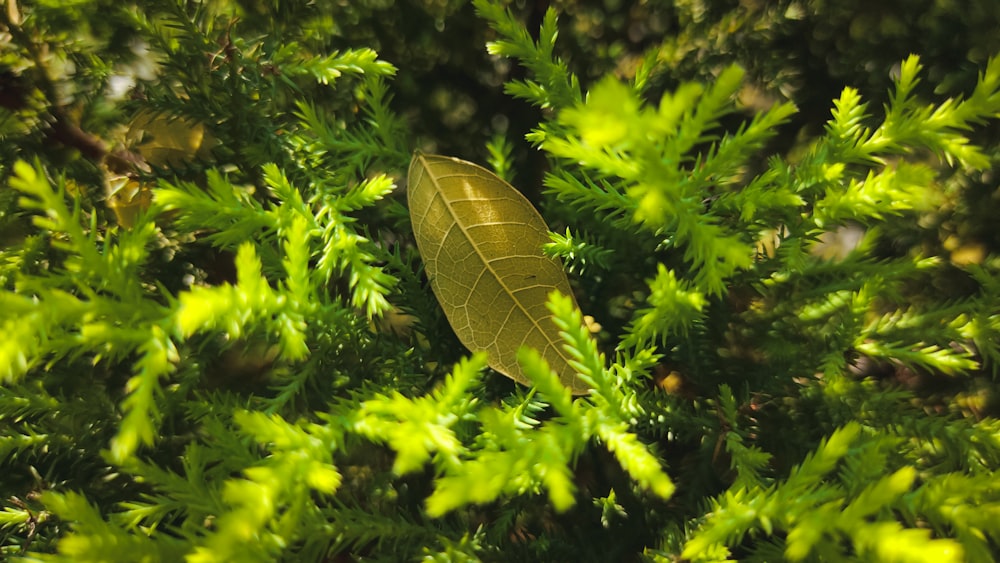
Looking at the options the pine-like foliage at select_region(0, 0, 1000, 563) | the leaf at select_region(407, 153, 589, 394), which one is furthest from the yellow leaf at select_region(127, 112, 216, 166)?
the leaf at select_region(407, 153, 589, 394)

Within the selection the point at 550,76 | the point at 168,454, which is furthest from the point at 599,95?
the point at 168,454

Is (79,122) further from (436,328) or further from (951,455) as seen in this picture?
(951,455)

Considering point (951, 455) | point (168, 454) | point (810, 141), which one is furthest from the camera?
point (810, 141)

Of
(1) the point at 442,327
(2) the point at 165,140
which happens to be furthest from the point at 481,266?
(2) the point at 165,140

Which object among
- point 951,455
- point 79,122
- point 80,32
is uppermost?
point 80,32

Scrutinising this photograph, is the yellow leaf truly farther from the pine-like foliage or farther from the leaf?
the leaf

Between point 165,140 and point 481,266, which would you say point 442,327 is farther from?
point 165,140

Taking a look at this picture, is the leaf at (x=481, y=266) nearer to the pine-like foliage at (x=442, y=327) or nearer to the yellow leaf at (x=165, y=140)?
Result: the pine-like foliage at (x=442, y=327)
